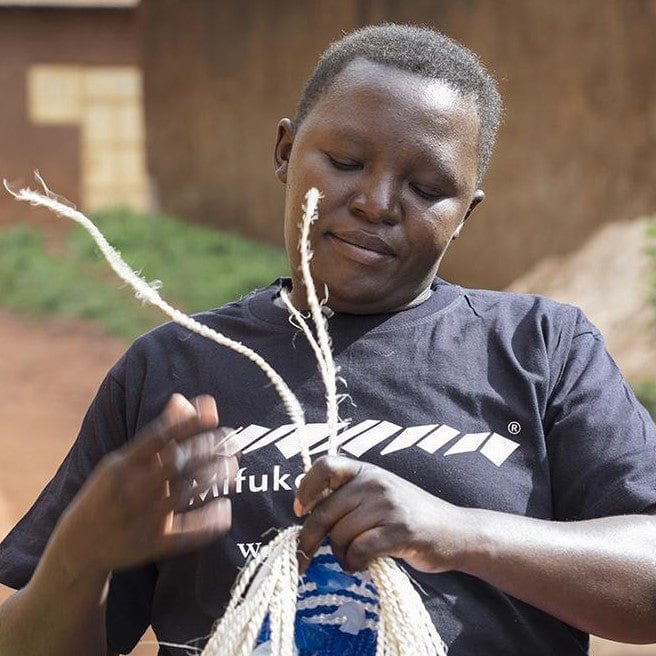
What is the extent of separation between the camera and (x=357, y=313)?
1946 mm

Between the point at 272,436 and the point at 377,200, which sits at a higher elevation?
the point at 377,200

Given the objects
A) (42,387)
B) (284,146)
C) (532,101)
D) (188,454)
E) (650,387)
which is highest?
(284,146)

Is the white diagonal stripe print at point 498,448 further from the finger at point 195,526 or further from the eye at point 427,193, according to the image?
the finger at point 195,526

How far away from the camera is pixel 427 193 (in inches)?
73.8

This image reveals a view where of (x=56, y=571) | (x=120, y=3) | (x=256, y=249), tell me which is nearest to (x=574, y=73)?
(x=256, y=249)

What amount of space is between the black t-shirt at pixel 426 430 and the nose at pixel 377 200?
0.18 metres

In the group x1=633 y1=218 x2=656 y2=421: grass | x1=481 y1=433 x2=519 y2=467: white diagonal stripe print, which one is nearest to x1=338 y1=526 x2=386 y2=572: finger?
x1=481 y1=433 x2=519 y2=467: white diagonal stripe print

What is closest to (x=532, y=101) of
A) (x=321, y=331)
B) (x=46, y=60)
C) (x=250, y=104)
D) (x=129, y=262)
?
(x=129, y=262)

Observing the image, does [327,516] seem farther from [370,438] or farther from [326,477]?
[370,438]

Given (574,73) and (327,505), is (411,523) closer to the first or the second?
(327,505)

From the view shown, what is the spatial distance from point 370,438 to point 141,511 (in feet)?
1.55

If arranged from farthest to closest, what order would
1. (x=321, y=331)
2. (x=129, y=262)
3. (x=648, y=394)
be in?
(x=129, y=262) < (x=648, y=394) < (x=321, y=331)

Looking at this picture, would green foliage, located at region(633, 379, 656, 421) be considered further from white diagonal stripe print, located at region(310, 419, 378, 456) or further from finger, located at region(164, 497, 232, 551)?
finger, located at region(164, 497, 232, 551)

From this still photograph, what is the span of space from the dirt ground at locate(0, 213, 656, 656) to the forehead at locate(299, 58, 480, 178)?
3723 mm
